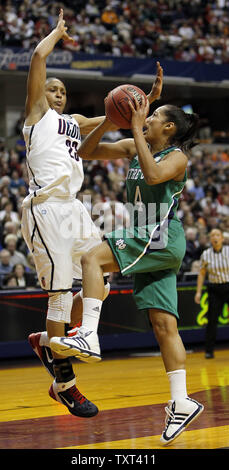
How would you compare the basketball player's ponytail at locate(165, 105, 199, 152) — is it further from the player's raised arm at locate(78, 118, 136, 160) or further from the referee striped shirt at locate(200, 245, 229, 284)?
the referee striped shirt at locate(200, 245, 229, 284)

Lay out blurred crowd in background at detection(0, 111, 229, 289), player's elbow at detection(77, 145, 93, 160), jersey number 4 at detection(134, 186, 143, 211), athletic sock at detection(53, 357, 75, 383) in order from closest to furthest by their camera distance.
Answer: jersey number 4 at detection(134, 186, 143, 211), player's elbow at detection(77, 145, 93, 160), athletic sock at detection(53, 357, 75, 383), blurred crowd in background at detection(0, 111, 229, 289)

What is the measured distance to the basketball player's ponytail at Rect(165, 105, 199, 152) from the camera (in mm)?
5102

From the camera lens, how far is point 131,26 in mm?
23031

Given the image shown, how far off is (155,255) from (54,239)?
1020mm

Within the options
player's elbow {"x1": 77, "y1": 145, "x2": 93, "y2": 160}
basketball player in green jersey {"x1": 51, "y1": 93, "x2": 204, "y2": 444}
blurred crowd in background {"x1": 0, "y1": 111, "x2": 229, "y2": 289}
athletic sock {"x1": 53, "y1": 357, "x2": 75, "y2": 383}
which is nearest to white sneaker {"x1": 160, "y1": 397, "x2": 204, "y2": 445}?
basketball player in green jersey {"x1": 51, "y1": 93, "x2": 204, "y2": 444}

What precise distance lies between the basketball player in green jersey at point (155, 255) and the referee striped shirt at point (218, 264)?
6707 millimetres

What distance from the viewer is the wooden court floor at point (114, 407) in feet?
15.9

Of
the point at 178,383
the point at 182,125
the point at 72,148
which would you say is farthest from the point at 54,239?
the point at 178,383

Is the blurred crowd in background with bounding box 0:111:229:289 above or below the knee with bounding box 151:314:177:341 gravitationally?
below

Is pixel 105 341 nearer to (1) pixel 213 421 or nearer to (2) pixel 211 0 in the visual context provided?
(1) pixel 213 421

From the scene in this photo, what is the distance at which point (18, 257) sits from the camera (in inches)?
511

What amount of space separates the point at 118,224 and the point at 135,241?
9.97 meters

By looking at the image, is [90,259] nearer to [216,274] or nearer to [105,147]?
[105,147]
